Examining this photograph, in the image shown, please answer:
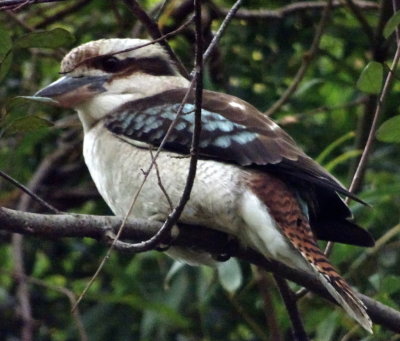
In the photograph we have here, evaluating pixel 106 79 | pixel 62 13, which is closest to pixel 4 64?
pixel 106 79

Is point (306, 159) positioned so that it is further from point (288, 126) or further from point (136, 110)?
point (288, 126)

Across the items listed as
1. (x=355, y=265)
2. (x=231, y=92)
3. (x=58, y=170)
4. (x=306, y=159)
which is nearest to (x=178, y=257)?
(x=306, y=159)

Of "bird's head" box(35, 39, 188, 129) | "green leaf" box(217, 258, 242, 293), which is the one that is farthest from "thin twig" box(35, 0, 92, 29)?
"green leaf" box(217, 258, 242, 293)

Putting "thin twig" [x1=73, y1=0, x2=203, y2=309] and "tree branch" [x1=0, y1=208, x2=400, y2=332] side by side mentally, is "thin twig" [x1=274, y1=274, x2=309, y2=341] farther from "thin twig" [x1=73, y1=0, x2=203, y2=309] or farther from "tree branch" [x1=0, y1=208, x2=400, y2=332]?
"thin twig" [x1=73, y1=0, x2=203, y2=309]

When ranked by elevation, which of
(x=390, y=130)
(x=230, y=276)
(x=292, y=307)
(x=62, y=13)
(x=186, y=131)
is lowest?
(x=230, y=276)

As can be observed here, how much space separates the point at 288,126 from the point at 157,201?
1322mm

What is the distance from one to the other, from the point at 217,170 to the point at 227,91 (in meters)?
1.39

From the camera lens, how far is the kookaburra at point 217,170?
2992 mm

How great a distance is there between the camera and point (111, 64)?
360 cm

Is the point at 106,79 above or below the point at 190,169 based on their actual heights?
below

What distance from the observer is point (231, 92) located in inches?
175

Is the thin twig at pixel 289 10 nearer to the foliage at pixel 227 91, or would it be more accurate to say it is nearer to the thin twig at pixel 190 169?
the foliage at pixel 227 91

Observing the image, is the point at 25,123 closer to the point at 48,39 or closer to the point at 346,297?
the point at 48,39

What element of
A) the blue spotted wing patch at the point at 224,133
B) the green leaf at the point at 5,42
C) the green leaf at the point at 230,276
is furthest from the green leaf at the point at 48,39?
the green leaf at the point at 230,276
